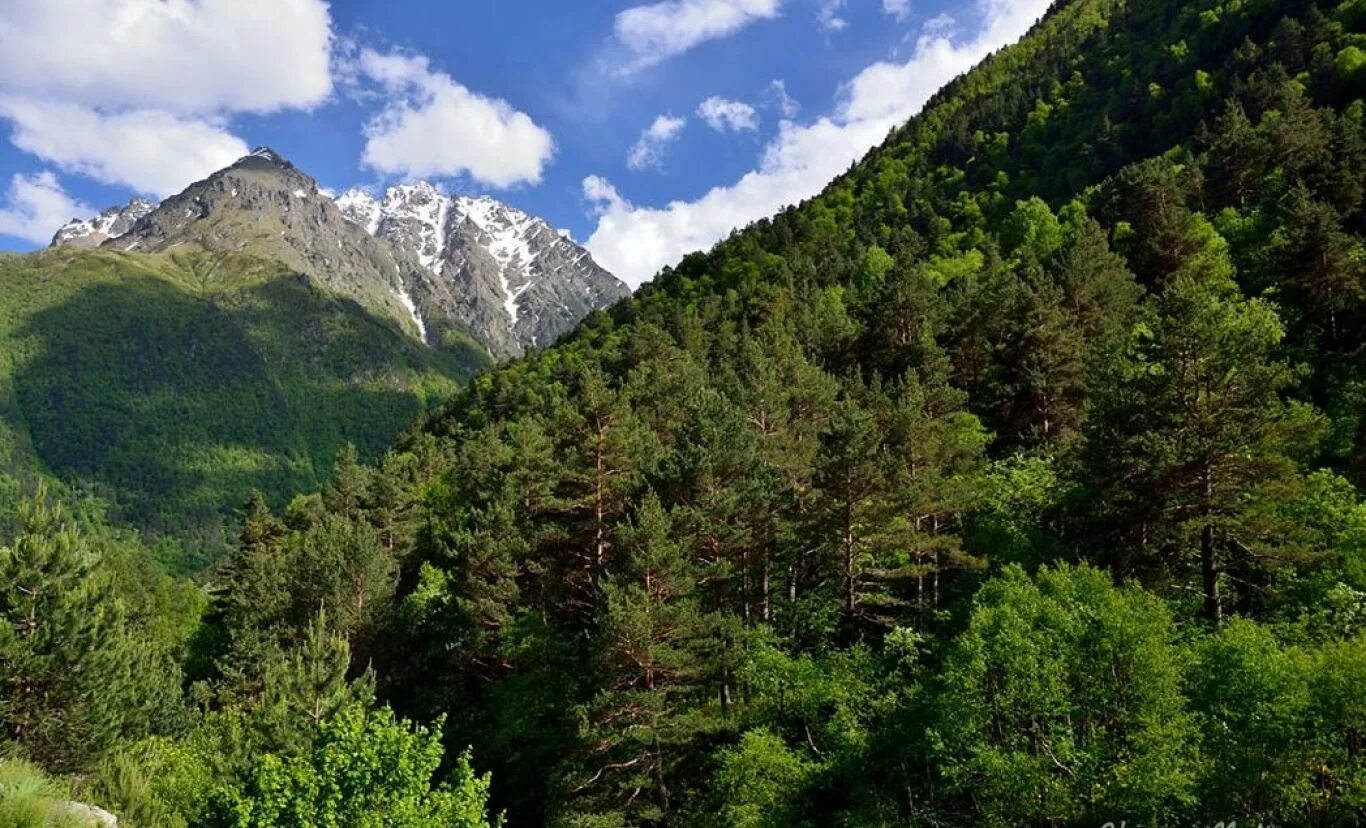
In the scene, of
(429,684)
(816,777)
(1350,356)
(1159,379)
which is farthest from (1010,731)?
(429,684)

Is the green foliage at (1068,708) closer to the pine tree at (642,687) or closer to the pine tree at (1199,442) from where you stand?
the pine tree at (1199,442)

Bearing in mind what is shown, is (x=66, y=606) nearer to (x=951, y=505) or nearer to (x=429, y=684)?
(x=429, y=684)

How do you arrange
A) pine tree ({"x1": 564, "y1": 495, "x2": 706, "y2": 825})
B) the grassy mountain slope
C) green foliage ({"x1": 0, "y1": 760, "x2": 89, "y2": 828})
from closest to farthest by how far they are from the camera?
green foliage ({"x1": 0, "y1": 760, "x2": 89, "y2": 828}) → the grassy mountain slope → pine tree ({"x1": 564, "y1": 495, "x2": 706, "y2": 825})

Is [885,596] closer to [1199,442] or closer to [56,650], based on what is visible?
[1199,442]

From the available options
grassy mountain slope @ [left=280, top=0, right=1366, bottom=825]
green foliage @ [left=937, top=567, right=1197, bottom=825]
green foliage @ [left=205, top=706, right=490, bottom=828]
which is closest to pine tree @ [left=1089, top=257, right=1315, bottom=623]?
grassy mountain slope @ [left=280, top=0, right=1366, bottom=825]

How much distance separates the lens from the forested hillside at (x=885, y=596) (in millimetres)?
21984

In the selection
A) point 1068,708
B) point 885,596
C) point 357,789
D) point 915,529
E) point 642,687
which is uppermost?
point 915,529

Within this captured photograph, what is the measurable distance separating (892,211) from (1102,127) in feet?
102

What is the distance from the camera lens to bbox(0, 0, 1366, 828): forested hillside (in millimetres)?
21984

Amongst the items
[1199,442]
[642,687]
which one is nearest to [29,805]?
[642,687]

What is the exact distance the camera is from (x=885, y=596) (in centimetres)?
3291

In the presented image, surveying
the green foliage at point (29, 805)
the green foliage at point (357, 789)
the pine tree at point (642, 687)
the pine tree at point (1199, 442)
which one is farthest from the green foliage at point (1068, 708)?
the green foliage at point (29, 805)

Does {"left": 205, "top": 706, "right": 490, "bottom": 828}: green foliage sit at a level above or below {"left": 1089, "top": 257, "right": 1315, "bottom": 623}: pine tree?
below

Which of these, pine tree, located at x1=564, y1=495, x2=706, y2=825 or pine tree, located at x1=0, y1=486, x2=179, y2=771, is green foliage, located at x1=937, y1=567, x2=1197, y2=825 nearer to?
pine tree, located at x1=564, y1=495, x2=706, y2=825
